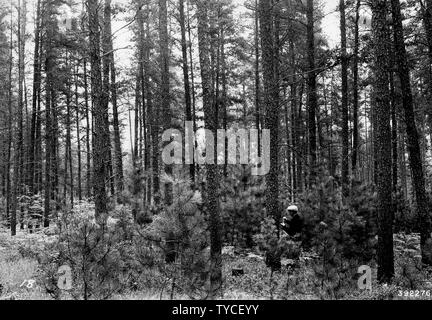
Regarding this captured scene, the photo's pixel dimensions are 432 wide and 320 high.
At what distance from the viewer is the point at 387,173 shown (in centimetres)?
811

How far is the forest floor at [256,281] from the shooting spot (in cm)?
665

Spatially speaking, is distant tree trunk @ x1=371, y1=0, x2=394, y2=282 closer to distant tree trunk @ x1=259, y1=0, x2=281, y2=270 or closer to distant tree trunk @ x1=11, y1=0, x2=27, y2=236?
distant tree trunk @ x1=259, y1=0, x2=281, y2=270

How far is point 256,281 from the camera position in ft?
29.4

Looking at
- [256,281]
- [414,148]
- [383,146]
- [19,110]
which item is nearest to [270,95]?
[383,146]

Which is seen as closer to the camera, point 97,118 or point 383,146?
point 383,146

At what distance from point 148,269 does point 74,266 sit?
1.19 m

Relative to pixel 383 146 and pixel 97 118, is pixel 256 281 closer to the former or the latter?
pixel 383 146

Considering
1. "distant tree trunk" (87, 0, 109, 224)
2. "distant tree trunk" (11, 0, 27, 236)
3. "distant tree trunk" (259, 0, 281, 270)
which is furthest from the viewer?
"distant tree trunk" (11, 0, 27, 236)

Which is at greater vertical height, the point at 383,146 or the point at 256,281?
the point at 383,146

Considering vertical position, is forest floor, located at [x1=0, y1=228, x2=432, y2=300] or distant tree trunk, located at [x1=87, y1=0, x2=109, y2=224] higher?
distant tree trunk, located at [x1=87, y1=0, x2=109, y2=224]

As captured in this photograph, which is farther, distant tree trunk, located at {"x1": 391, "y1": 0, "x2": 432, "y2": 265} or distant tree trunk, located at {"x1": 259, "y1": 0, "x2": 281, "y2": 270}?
distant tree trunk, located at {"x1": 391, "y1": 0, "x2": 432, "y2": 265}

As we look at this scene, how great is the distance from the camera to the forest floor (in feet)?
21.8

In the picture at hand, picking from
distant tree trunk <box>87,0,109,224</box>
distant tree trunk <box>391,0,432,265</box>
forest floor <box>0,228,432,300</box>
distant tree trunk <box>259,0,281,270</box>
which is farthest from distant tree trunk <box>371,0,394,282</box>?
distant tree trunk <box>87,0,109,224</box>

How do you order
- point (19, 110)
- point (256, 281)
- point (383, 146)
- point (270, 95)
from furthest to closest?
point (19, 110) → point (270, 95) → point (256, 281) → point (383, 146)
